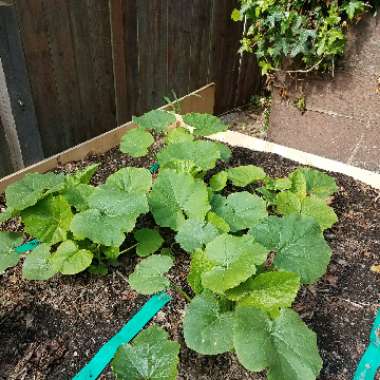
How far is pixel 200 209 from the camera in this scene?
1.63m

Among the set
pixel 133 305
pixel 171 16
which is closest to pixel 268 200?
pixel 133 305

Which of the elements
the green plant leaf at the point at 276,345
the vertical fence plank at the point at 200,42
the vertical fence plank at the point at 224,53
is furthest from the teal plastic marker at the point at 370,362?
the vertical fence plank at the point at 224,53

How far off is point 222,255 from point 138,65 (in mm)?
2314

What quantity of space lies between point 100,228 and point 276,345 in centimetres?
73

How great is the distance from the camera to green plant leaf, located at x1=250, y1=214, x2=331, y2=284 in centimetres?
138

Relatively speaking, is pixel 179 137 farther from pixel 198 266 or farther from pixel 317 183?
pixel 198 266

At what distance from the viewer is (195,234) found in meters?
1.50

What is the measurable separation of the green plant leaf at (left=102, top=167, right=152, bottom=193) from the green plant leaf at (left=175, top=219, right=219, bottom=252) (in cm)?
30

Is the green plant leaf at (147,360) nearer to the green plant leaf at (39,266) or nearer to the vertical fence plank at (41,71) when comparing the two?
the green plant leaf at (39,266)

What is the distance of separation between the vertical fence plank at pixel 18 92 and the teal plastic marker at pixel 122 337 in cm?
159

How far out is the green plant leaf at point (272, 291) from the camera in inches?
48.1

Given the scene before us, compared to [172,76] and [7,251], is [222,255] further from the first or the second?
[172,76]

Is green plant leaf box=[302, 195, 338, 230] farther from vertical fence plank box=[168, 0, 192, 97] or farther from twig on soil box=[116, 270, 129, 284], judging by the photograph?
vertical fence plank box=[168, 0, 192, 97]

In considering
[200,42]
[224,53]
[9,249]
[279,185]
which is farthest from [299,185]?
[224,53]
